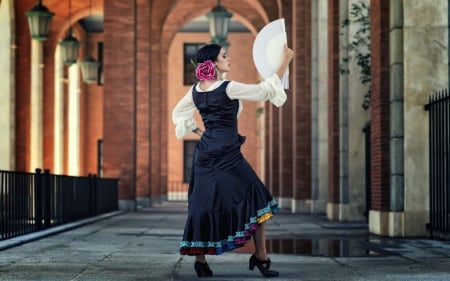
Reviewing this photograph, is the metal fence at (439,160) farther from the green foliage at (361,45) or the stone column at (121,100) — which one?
the stone column at (121,100)

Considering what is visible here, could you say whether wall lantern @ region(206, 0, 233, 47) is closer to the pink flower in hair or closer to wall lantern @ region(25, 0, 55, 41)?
wall lantern @ region(25, 0, 55, 41)

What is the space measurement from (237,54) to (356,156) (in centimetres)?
2908

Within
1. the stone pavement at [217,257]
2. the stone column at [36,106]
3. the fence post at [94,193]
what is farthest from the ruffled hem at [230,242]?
the stone column at [36,106]

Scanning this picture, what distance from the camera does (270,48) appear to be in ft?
24.0

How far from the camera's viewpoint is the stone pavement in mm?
7457

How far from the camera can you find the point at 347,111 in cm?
1802

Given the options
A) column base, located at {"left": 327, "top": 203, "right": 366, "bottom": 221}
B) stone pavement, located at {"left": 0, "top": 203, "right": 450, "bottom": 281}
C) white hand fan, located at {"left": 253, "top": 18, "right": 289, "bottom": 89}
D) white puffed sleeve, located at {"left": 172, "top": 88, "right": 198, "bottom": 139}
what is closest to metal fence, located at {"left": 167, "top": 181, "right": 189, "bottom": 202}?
column base, located at {"left": 327, "top": 203, "right": 366, "bottom": 221}

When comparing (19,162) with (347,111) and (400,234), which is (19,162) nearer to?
(347,111)

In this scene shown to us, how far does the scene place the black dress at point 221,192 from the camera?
23.6 ft

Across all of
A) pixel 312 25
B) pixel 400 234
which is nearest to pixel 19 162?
pixel 312 25

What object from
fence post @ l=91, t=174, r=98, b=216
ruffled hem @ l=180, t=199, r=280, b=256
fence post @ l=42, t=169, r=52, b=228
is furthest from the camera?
fence post @ l=91, t=174, r=98, b=216

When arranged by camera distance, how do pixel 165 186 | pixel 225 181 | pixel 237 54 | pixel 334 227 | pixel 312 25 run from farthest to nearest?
pixel 237 54, pixel 165 186, pixel 312 25, pixel 334 227, pixel 225 181

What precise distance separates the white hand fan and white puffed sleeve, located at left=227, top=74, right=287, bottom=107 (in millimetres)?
129

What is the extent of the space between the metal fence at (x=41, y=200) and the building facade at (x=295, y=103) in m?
4.86
